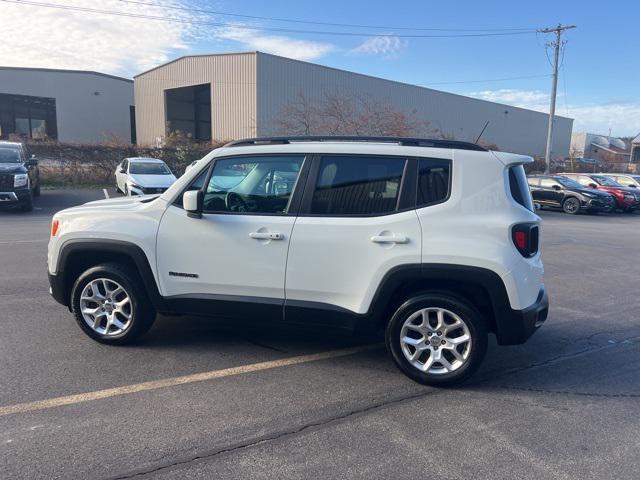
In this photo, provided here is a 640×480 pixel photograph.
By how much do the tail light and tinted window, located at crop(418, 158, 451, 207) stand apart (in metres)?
0.58

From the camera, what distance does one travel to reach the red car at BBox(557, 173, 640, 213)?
21859mm

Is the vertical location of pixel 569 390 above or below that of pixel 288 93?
below

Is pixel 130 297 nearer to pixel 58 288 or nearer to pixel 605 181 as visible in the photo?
pixel 58 288

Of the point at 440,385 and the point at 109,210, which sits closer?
the point at 440,385

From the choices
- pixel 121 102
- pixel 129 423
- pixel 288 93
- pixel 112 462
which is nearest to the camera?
pixel 112 462

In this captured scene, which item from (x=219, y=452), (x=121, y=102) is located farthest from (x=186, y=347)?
(x=121, y=102)

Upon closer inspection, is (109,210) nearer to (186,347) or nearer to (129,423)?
(186,347)

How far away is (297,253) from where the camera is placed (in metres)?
4.10

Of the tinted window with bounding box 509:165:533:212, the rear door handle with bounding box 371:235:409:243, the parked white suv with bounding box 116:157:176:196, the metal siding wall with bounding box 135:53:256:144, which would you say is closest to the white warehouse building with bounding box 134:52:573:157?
the metal siding wall with bounding box 135:53:256:144

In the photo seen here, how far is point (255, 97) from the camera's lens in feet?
97.8

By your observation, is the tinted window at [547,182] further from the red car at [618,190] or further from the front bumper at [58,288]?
the front bumper at [58,288]

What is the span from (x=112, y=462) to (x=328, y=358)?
2043 millimetres

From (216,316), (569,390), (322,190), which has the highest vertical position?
(322,190)

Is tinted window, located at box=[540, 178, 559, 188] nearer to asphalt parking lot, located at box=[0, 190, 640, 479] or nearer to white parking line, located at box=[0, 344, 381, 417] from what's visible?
asphalt parking lot, located at box=[0, 190, 640, 479]
